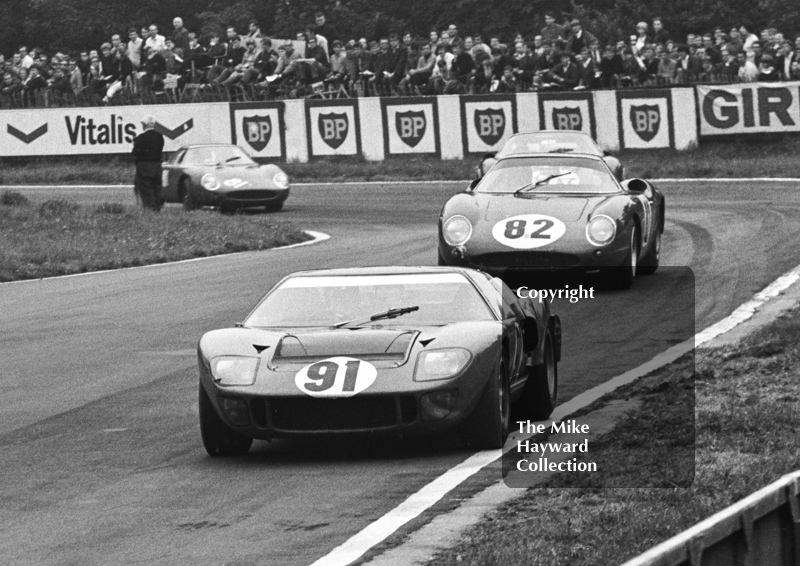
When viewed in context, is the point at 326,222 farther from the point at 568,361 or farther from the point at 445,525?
the point at 445,525

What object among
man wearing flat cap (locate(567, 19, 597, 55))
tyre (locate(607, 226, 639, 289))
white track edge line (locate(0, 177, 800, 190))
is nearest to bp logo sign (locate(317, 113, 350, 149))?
white track edge line (locate(0, 177, 800, 190))

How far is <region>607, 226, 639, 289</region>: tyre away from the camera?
44.7 ft

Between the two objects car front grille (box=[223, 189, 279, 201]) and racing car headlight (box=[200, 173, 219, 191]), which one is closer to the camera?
car front grille (box=[223, 189, 279, 201])

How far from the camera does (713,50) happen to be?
95.9 ft

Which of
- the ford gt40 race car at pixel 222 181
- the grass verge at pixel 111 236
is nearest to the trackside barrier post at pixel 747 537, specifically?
the grass verge at pixel 111 236

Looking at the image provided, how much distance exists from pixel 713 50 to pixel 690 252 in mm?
13480

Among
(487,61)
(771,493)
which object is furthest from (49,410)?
(487,61)

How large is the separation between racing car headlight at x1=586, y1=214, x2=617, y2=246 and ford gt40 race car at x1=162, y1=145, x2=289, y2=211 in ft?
40.2

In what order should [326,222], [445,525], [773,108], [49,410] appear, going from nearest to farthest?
[445,525]
[49,410]
[326,222]
[773,108]

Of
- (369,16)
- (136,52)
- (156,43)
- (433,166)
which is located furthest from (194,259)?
(369,16)

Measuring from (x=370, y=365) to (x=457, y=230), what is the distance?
6471 mm

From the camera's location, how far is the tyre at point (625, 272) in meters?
13.6

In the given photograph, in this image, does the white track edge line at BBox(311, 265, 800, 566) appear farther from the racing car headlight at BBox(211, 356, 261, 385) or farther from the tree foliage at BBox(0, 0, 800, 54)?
the tree foliage at BBox(0, 0, 800, 54)

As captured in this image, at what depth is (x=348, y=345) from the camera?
7.27m
